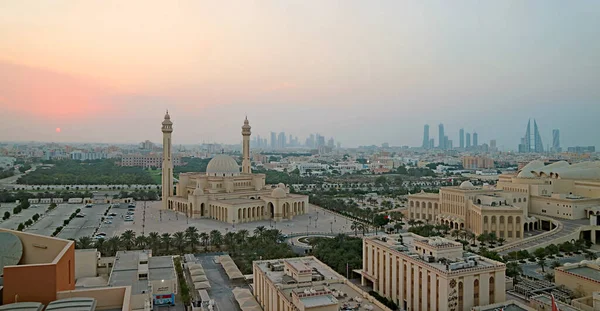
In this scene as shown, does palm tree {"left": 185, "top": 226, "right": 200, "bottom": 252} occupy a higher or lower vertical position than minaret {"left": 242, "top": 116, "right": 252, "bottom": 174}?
lower

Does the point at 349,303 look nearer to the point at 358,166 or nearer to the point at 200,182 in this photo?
the point at 200,182

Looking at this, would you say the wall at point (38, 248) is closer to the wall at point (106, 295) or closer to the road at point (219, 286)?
the wall at point (106, 295)

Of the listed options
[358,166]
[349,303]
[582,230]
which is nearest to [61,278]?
[349,303]

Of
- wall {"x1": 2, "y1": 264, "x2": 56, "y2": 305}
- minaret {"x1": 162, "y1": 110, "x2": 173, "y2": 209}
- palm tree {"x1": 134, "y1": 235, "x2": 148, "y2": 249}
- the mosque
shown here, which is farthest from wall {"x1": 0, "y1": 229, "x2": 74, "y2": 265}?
minaret {"x1": 162, "y1": 110, "x2": 173, "y2": 209}

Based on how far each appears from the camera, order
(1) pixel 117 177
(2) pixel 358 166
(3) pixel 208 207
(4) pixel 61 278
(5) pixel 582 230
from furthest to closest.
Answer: (2) pixel 358 166, (1) pixel 117 177, (3) pixel 208 207, (5) pixel 582 230, (4) pixel 61 278

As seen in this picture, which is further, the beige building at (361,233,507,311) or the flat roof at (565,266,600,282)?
the flat roof at (565,266,600,282)

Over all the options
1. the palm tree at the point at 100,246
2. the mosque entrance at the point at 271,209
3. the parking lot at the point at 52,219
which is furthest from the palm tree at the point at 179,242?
the mosque entrance at the point at 271,209

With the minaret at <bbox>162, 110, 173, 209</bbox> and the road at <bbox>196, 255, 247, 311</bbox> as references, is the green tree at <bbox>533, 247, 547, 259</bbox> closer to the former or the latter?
the road at <bbox>196, 255, 247, 311</bbox>
